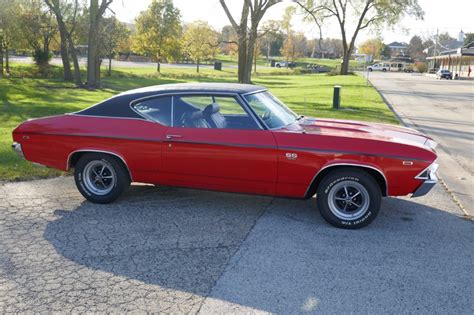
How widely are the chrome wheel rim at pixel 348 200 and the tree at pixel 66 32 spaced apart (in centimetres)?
2431

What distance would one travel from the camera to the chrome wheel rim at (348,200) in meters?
4.64

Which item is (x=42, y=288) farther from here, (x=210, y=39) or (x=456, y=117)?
(x=210, y=39)

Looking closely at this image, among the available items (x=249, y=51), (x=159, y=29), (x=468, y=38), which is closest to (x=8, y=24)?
(x=249, y=51)

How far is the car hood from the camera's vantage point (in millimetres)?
4824

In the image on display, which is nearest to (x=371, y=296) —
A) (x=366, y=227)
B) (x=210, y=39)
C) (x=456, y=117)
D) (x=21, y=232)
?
(x=366, y=227)

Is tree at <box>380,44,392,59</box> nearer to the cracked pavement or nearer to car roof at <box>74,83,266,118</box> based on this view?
car roof at <box>74,83,266,118</box>

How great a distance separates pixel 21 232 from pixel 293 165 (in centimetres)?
293

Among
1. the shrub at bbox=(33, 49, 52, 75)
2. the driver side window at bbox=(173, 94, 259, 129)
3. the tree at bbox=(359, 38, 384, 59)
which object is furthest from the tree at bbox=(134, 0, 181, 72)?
the tree at bbox=(359, 38, 384, 59)

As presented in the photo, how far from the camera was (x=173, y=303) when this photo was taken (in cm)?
326

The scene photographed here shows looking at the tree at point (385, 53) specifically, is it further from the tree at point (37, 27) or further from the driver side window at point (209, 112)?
the driver side window at point (209, 112)

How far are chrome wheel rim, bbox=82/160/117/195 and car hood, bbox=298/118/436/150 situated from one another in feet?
8.08

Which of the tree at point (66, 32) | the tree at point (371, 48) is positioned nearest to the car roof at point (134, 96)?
the tree at point (66, 32)

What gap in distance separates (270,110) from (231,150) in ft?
2.67

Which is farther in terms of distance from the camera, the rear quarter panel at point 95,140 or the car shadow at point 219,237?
the rear quarter panel at point 95,140
